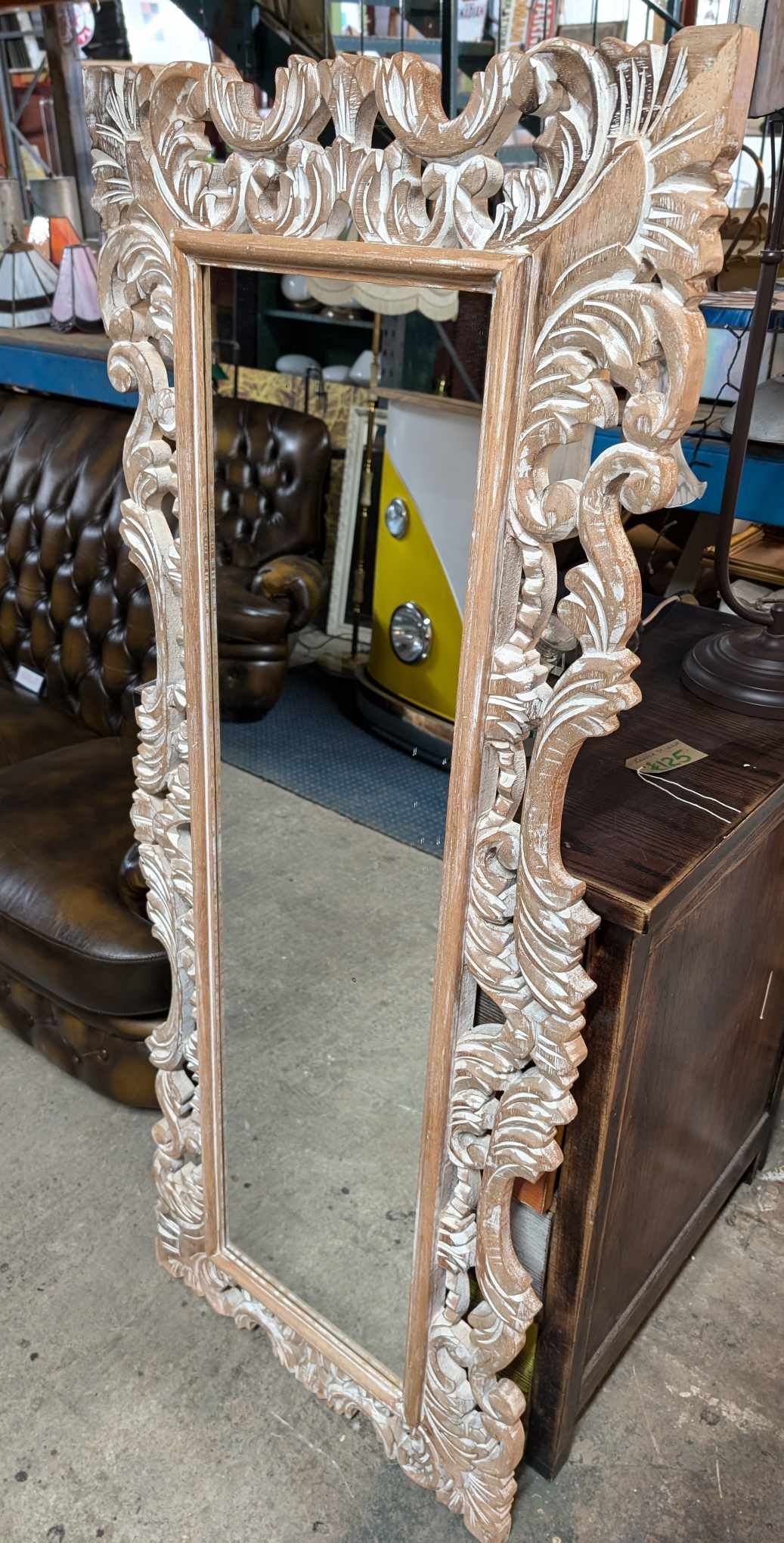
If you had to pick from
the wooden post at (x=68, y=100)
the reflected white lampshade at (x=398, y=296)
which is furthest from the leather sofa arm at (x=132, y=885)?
the wooden post at (x=68, y=100)

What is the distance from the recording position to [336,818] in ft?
5.75

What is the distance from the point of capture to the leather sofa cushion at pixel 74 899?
1.93 m

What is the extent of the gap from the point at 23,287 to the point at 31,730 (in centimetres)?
187

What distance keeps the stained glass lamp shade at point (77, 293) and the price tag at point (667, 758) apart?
8.92 feet

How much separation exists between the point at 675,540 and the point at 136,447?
160cm

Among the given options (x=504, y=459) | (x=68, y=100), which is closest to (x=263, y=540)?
(x=504, y=459)

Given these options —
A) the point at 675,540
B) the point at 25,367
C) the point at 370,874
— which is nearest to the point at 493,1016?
the point at 370,874

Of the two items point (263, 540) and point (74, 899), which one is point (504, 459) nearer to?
point (263, 540)

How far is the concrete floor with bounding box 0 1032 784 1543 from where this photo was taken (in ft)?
4.95

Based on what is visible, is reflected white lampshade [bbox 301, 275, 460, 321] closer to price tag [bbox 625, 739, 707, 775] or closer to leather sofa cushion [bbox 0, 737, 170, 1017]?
price tag [bbox 625, 739, 707, 775]

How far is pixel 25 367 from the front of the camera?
136 inches

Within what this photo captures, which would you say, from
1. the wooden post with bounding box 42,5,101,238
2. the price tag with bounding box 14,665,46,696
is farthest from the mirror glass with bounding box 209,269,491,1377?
the wooden post with bounding box 42,5,101,238

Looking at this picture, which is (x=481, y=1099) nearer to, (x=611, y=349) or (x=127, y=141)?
(x=611, y=349)

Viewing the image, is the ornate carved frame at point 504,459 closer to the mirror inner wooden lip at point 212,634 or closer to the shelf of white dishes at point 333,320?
the mirror inner wooden lip at point 212,634
